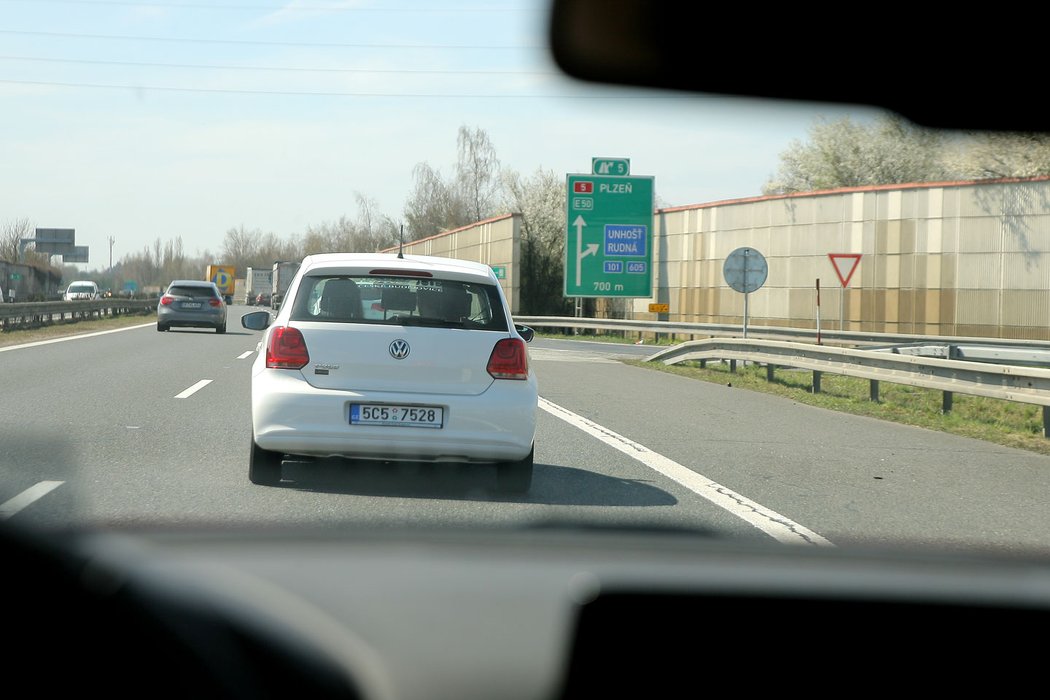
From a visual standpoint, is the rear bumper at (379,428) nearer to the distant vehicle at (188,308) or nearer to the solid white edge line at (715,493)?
the solid white edge line at (715,493)

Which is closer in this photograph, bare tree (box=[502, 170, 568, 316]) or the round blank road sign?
the round blank road sign

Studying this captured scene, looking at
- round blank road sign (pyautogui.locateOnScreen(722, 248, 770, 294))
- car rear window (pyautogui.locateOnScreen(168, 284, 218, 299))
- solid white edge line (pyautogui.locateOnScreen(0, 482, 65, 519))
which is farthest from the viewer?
car rear window (pyautogui.locateOnScreen(168, 284, 218, 299))

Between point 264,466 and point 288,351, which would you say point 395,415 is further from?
point 264,466

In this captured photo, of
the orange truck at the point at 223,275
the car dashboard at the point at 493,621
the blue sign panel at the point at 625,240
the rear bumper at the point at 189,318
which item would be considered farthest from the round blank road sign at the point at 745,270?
the orange truck at the point at 223,275

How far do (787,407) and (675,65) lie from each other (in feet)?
44.6

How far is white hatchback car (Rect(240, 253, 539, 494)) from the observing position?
25.7 feet

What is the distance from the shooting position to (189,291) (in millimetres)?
35719

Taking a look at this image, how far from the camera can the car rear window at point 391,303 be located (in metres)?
8.08

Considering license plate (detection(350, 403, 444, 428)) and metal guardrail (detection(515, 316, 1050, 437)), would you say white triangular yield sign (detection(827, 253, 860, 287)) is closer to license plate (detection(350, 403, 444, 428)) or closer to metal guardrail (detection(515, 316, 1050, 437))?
metal guardrail (detection(515, 316, 1050, 437))

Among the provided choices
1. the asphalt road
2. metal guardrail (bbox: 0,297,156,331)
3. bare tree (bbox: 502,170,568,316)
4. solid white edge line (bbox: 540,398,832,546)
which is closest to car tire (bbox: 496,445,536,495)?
the asphalt road

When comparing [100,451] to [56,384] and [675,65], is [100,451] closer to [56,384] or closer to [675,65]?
[56,384]

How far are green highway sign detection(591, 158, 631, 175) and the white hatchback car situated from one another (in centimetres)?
2623

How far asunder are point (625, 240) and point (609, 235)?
49cm

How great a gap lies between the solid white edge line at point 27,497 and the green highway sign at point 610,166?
2717cm
